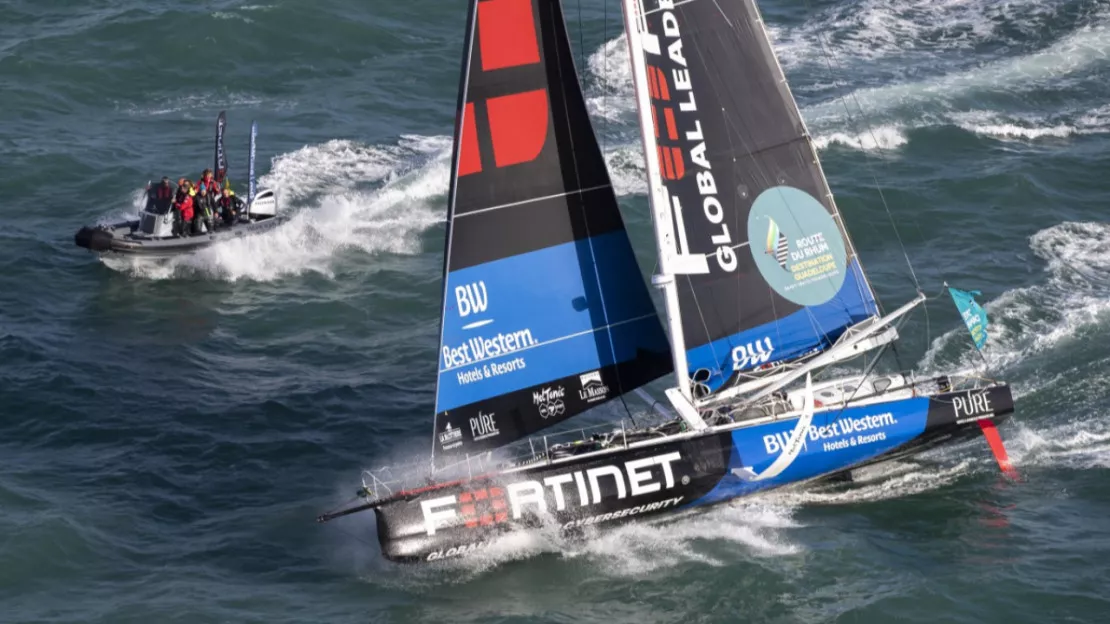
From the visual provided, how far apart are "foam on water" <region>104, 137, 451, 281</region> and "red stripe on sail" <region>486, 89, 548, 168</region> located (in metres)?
11.1

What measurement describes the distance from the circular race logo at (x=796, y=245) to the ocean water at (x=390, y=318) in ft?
9.12

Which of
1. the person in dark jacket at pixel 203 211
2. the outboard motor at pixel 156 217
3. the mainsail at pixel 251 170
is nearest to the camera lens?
the outboard motor at pixel 156 217

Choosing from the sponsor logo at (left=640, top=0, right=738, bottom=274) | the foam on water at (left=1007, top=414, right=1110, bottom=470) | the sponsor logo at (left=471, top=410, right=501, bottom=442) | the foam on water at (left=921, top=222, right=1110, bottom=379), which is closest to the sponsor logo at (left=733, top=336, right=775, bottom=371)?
Answer: the sponsor logo at (left=640, top=0, right=738, bottom=274)

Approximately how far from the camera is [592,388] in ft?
64.0

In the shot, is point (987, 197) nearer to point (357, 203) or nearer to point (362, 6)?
point (357, 203)

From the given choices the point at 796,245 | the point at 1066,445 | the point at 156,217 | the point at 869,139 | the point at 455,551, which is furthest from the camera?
the point at 869,139

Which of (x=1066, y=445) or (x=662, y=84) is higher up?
(x=662, y=84)

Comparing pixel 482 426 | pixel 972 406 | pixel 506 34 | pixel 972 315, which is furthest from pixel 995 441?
pixel 506 34

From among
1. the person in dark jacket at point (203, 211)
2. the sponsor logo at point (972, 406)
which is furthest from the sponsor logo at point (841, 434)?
the person in dark jacket at point (203, 211)

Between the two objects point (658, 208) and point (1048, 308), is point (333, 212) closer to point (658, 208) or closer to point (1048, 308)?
point (658, 208)

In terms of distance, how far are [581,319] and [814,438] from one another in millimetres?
3411

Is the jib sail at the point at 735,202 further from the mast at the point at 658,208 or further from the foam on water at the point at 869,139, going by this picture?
the foam on water at the point at 869,139

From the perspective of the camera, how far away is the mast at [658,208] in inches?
727

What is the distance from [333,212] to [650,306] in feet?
41.7
